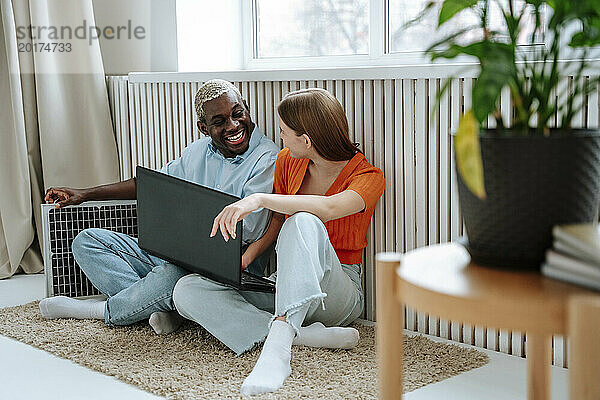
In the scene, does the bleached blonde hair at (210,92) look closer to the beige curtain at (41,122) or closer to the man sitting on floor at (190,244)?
the man sitting on floor at (190,244)

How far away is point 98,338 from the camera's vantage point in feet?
7.67

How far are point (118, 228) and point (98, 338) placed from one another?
542mm

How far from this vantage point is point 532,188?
1096 millimetres

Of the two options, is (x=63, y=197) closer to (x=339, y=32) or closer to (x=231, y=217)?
(x=231, y=217)

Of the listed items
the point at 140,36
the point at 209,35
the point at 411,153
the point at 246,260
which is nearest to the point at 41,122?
the point at 140,36

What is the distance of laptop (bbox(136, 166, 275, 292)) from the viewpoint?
2.12m

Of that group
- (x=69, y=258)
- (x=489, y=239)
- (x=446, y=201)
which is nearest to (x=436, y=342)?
(x=446, y=201)

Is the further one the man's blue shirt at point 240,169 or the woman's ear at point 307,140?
the man's blue shirt at point 240,169

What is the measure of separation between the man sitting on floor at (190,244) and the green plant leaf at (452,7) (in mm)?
1246

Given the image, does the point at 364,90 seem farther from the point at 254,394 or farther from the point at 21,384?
the point at 21,384

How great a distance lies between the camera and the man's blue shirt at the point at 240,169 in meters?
2.40

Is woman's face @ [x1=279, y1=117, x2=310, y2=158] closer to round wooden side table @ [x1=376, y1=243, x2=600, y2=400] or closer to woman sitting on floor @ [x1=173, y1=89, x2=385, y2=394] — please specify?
woman sitting on floor @ [x1=173, y1=89, x2=385, y2=394]

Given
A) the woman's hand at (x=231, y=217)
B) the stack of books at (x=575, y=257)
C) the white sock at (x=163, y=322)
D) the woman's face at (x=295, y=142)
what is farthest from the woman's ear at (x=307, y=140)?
the stack of books at (x=575, y=257)

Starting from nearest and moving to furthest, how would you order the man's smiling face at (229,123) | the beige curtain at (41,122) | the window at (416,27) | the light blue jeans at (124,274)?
the light blue jeans at (124,274)
the man's smiling face at (229,123)
the window at (416,27)
the beige curtain at (41,122)
